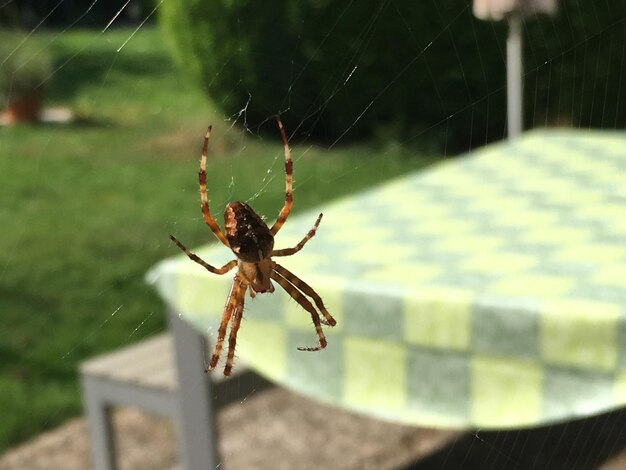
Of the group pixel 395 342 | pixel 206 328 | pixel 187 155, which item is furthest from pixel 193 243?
pixel 395 342

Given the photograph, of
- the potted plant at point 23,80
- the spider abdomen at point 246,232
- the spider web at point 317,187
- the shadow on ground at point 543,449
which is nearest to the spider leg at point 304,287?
the spider abdomen at point 246,232

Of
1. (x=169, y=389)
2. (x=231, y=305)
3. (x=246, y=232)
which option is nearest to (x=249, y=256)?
(x=246, y=232)

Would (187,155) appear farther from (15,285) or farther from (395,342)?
(395,342)

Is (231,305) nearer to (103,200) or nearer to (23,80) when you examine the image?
(103,200)

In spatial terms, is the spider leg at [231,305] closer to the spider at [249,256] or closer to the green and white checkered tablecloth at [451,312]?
the spider at [249,256]

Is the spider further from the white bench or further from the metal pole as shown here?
the metal pole

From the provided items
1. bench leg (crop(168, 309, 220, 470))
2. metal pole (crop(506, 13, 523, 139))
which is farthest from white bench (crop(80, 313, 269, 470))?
metal pole (crop(506, 13, 523, 139))
